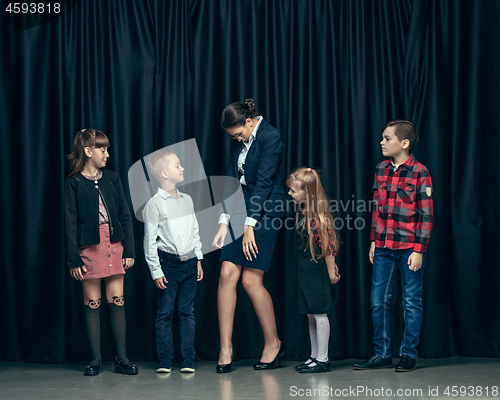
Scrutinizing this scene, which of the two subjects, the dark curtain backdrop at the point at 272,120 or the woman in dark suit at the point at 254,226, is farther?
the dark curtain backdrop at the point at 272,120

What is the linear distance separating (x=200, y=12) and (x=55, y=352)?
2.29m

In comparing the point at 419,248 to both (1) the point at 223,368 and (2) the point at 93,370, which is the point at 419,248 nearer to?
(1) the point at 223,368

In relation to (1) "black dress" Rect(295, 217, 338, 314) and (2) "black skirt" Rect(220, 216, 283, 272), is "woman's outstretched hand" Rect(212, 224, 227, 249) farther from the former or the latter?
(1) "black dress" Rect(295, 217, 338, 314)

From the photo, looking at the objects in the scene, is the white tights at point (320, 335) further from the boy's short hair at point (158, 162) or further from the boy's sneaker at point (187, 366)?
the boy's short hair at point (158, 162)

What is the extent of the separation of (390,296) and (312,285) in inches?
18.1

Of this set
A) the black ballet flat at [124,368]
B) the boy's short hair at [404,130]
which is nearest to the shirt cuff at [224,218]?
the black ballet flat at [124,368]

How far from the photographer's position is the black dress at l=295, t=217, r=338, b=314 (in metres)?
2.39

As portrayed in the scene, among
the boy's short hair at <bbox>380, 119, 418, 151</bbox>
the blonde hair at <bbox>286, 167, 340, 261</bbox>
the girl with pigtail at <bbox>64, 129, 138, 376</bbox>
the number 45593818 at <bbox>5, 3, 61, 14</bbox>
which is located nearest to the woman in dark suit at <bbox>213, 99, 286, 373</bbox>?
the blonde hair at <bbox>286, 167, 340, 261</bbox>

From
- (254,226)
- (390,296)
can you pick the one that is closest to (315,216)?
(254,226)

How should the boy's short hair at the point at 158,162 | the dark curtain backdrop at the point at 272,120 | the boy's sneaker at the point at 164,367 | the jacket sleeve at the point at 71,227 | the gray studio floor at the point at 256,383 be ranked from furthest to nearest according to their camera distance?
the dark curtain backdrop at the point at 272,120 → the boy's short hair at the point at 158,162 → the boy's sneaker at the point at 164,367 → the jacket sleeve at the point at 71,227 → the gray studio floor at the point at 256,383

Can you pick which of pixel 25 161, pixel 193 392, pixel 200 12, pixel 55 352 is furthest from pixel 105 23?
pixel 193 392

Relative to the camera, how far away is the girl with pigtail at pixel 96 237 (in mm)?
2395

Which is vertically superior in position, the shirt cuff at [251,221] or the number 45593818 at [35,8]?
the number 45593818 at [35,8]

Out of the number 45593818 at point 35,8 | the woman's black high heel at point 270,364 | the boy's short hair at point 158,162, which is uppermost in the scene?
the number 45593818 at point 35,8
